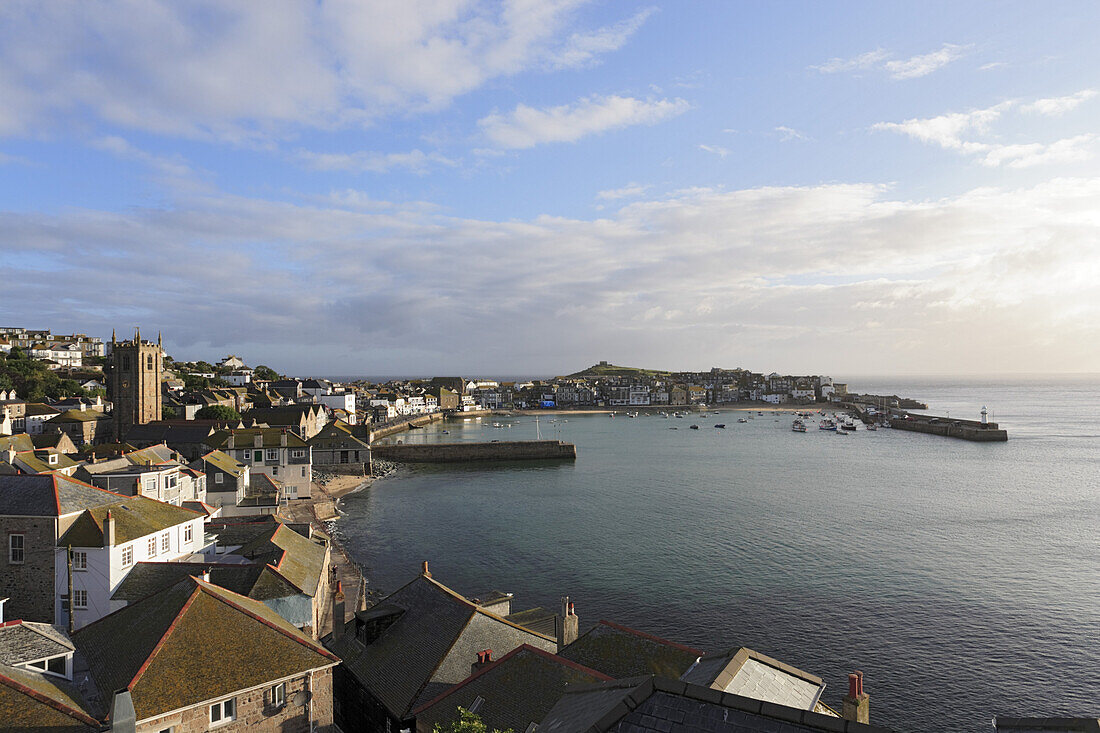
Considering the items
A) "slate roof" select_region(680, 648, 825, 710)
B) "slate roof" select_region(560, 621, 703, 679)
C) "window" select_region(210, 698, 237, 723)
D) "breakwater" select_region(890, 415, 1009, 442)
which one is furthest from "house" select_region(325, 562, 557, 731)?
"breakwater" select_region(890, 415, 1009, 442)

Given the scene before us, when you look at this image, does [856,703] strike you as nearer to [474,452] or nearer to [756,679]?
[756,679]

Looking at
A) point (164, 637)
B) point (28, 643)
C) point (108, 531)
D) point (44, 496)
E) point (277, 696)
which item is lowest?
point (277, 696)

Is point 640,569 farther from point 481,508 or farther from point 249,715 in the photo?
point 249,715

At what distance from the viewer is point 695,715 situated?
649 cm

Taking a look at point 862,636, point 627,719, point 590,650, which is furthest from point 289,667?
point 862,636

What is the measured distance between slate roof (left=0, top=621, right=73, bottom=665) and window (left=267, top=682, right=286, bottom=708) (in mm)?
4269

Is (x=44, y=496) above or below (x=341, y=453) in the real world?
above

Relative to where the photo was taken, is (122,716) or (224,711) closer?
(122,716)

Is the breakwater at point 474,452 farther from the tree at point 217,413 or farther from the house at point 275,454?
the house at point 275,454

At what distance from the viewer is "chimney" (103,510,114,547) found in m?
20.0

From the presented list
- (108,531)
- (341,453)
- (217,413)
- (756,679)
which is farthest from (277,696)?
(217,413)

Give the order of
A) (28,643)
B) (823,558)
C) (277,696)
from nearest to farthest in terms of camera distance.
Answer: (28,643) < (277,696) < (823,558)

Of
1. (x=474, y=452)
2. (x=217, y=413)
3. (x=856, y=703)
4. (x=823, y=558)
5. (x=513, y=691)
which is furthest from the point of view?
(x=474, y=452)

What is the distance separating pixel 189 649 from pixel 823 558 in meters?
34.4
